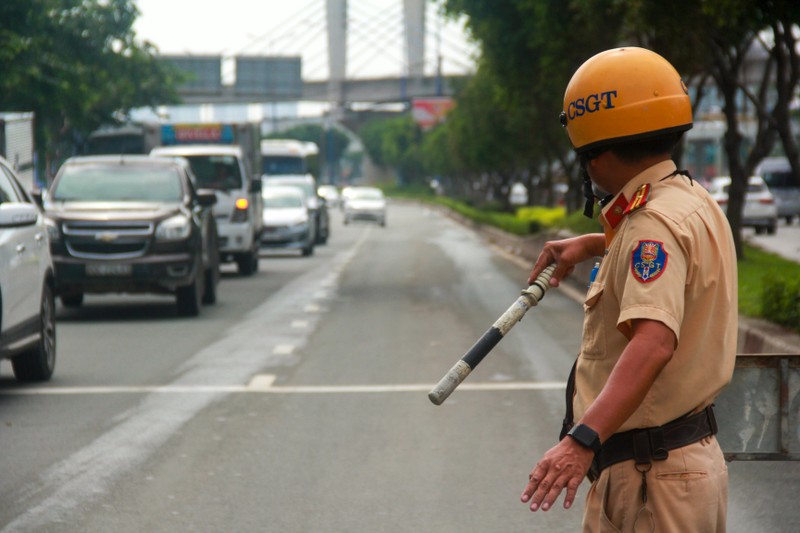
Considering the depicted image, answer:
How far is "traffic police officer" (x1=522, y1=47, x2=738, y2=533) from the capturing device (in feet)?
9.43

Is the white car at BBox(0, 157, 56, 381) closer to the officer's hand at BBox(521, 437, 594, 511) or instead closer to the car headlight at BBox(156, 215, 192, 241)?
the car headlight at BBox(156, 215, 192, 241)

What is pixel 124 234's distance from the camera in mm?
16797

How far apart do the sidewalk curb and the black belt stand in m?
3.14

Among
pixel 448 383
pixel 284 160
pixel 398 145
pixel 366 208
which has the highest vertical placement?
pixel 448 383

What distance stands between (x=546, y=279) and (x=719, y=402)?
0.72 meters

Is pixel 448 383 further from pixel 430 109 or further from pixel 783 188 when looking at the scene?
pixel 430 109

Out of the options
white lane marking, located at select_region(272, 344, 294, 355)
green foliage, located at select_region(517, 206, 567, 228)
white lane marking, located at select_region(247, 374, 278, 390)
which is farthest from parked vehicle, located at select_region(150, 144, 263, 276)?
white lane marking, located at select_region(247, 374, 278, 390)

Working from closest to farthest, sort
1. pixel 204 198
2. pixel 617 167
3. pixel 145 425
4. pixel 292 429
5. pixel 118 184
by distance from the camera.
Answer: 1. pixel 617 167
2. pixel 292 429
3. pixel 145 425
4. pixel 118 184
5. pixel 204 198

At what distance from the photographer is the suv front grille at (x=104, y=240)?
16.7 metres

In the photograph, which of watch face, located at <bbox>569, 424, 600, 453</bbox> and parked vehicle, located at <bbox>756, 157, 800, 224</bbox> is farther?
parked vehicle, located at <bbox>756, 157, 800, 224</bbox>

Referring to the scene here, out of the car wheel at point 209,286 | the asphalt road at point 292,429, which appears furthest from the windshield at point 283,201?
the asphalt road at point 292,429

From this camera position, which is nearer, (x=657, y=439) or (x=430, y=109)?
(x=657, y=439)

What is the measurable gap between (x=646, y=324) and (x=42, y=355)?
355 inches

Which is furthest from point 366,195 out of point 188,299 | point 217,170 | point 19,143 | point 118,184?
point 188,299
